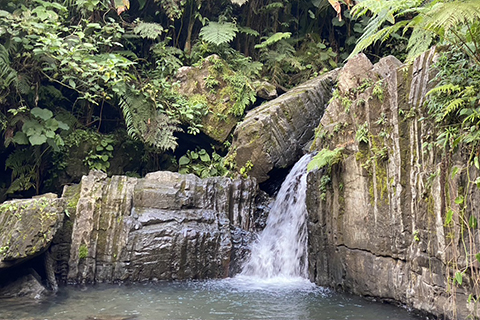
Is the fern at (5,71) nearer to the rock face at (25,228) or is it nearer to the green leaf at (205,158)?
the rock face at (25,228)

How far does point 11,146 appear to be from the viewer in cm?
884

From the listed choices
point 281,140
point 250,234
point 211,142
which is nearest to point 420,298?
point 250,234

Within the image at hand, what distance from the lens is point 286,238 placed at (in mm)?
7398

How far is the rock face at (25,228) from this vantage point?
18.4 feet

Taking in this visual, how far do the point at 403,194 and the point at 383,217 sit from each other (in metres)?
0.43

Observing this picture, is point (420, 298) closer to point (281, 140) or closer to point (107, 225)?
point (281, 140)

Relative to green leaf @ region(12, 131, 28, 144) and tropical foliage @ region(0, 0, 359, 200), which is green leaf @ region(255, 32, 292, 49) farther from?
green leaf @ region(12, 131, 28, 144)

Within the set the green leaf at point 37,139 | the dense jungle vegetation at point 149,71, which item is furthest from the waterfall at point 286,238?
the green leaf at point 37,139

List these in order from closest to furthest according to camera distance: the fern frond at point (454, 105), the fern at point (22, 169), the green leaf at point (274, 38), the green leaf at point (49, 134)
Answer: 1. the fern frond at point (454, 105)
2. the green leaf at point (49, 134)
3. the fern at point (22, 169)
4. the green leaf at point (274, 38)

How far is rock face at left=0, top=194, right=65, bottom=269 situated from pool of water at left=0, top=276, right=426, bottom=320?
2.11ft

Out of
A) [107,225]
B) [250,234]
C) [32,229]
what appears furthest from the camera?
[250,234]

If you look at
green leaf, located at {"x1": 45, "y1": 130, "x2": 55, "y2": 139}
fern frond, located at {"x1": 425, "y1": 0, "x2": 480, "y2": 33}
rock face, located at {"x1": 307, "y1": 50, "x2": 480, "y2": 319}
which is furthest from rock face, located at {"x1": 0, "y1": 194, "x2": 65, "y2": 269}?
fern frond, located at {"x1": 425, "y1": 0, "x2": 480, "y2": 33}

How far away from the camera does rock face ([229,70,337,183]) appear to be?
8219 mm

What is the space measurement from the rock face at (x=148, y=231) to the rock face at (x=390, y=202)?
1823mm
